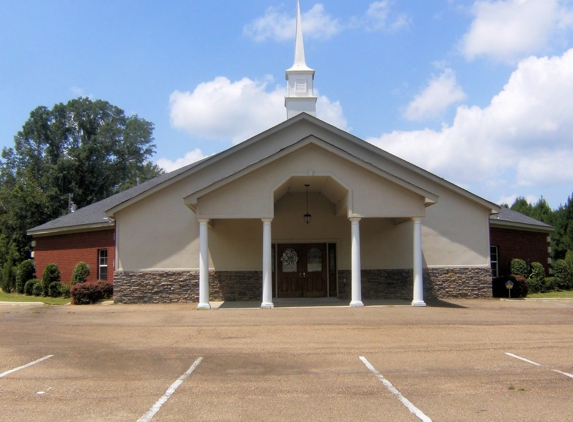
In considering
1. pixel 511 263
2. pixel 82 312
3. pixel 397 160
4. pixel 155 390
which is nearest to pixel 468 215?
pixel 397 160

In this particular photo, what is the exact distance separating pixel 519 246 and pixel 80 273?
757 inches

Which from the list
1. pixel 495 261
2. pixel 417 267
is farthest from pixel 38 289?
pixel 495 261

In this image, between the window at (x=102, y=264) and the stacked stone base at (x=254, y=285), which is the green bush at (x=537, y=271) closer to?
the stacked stone base at (x=254, y=285)

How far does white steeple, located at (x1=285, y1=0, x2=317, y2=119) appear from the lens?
81.5ft

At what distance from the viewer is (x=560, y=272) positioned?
26.4 m

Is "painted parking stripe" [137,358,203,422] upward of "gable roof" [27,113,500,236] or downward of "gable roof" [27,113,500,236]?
downward

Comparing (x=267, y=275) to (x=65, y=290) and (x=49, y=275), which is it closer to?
(x=65, y=290)

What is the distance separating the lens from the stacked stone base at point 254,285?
19.6m

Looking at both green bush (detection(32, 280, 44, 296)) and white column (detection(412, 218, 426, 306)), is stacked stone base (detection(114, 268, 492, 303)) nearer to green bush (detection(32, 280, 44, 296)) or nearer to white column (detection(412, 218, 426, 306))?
white column (detection(412, 218, 426, 306))

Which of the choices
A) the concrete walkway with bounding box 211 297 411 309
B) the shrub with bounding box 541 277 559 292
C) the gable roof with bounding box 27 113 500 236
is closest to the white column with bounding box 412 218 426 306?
the concrete walkway with bounding box 211 297 411 309

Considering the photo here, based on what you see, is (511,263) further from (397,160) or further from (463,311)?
(463,311)

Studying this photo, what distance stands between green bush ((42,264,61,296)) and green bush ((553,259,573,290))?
75.8 feet

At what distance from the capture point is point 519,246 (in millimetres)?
24969

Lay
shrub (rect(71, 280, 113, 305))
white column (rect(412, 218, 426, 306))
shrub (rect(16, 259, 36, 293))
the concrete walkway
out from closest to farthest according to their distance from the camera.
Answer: white column (rect(412, 218, 426, 306))
the concrete walkway
shrub (rect(71, 280, 113, 305))
shrub (rect(16, 259, 36, 293))
